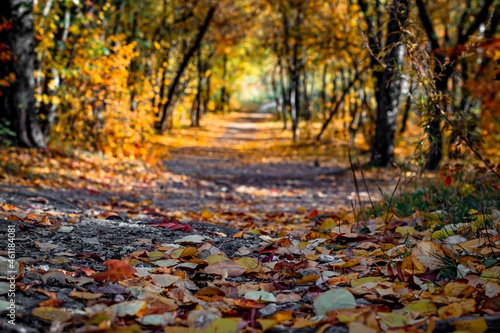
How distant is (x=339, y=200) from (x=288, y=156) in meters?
7.78

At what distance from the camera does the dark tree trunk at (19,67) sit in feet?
21.0

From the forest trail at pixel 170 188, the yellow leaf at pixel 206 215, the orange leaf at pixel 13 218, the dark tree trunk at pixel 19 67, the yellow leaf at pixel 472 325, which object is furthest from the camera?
the dark tree trunk at pixel 19 67

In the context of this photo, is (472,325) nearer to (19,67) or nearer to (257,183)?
(257,183)

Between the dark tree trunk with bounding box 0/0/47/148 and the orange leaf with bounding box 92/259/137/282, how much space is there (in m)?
5.54

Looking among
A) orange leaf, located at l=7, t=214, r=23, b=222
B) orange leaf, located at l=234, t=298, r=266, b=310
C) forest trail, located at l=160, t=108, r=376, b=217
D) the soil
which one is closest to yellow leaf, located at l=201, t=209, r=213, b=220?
the soil

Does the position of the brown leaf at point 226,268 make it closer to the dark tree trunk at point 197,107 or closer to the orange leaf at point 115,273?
the orange leaf at point 115,273

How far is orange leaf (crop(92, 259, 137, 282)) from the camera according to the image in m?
1.86

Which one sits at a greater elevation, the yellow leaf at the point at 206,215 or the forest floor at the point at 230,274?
the forest floor at the point at 230,274

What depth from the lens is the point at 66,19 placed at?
287 inches

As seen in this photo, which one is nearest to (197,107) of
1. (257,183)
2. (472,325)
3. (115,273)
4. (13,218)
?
(257,183)

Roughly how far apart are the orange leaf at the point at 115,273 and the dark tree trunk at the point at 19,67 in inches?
218

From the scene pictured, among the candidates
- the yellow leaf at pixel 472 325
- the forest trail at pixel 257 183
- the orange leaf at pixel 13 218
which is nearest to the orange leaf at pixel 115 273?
the orange leaf at pixel 13 218

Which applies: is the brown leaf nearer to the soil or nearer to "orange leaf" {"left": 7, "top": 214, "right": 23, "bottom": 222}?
the soil

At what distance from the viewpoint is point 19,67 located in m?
6.51
